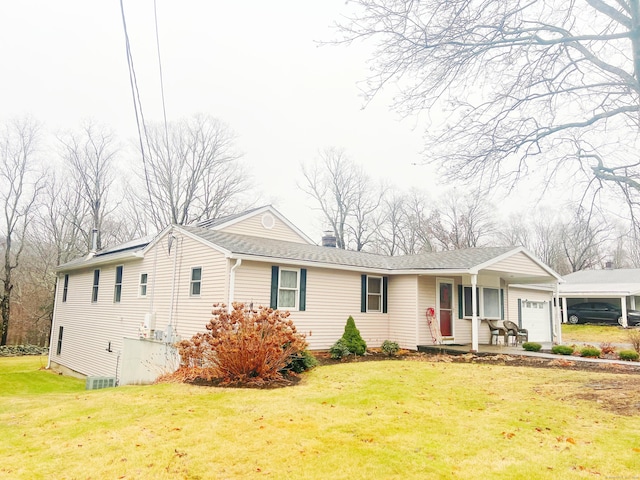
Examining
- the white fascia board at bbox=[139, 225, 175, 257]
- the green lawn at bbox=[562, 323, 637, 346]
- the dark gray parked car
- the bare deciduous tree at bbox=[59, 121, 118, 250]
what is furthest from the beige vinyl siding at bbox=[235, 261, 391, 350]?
the bare deciduous tree at bbox=[59, 121, 118, 250]

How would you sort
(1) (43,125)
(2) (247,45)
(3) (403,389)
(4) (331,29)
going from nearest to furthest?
1. (4) (331,29)
2. (3) (403,389)
3. (2) (247,45)
4. (1) (43,125)

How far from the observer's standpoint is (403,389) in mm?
7930

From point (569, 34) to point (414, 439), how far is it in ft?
21.6

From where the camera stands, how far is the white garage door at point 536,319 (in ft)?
61.7

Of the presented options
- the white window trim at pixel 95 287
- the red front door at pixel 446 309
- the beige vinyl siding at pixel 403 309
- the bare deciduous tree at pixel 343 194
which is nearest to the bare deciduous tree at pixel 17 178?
the white window trim at pixel 95 287

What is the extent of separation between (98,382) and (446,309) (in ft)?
39.2

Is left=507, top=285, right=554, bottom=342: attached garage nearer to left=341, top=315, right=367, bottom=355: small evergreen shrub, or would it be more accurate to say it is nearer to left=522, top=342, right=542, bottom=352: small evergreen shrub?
left=522, top=342, right=542, bottom=352: small evergreen shrub

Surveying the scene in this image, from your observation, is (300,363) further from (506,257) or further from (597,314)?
(597,314)

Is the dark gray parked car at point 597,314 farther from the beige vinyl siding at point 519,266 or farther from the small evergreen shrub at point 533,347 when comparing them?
the small evergreen shrub at point 533,347

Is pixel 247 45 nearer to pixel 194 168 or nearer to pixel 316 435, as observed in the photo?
pixel 316 435

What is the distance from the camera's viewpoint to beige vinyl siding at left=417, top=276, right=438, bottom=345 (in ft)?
48.5

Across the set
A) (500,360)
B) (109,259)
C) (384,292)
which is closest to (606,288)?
(384,292)

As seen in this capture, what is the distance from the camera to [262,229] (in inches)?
680

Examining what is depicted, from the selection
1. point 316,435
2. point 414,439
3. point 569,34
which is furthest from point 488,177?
point 316,435
